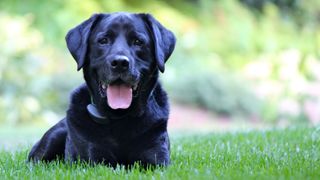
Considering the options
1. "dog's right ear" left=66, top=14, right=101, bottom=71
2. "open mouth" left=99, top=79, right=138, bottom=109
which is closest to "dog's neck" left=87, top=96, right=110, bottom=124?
"open mouth" left=99, top=79, right=138, bottom=109

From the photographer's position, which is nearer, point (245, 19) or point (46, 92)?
point (46, 92)

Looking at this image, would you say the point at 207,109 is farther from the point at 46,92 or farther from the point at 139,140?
the point at 139,140

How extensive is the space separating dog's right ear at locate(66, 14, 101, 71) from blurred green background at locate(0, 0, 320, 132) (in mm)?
9574

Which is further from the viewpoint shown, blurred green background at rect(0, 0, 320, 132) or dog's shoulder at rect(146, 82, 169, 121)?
blurred green background at rect(0, 0, 320, 132)

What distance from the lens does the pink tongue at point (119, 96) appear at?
5.41 meters

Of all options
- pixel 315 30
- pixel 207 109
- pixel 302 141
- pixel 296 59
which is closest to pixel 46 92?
pixel 207 109

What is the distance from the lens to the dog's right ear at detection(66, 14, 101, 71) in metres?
5.57

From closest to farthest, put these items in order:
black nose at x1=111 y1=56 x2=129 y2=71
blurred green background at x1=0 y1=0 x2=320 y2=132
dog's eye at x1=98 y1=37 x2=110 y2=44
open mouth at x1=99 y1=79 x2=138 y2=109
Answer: black nose at x1=111 y1=56 x2=129 y2=71 → open mouth at x1=99 y1=79 x2=138 y2=109 → dog's eye at x1=98 y1=37 x2=110 y2=44 → blurred green background at x1=0 y1=0 x2=320 y2=132

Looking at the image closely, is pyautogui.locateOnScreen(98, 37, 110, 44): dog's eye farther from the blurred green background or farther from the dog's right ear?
the blurred green background

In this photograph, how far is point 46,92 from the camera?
57.1 ft

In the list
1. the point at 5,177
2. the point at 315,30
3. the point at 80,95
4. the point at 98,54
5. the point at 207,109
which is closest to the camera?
the point at 5,177

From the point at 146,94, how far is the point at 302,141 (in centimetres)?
226

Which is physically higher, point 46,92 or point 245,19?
point 245,19

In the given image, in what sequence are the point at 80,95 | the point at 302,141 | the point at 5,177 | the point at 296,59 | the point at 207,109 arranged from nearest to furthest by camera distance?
the point at 5,177, the point at 80,95, the point at 302,141, the point at 296,59, the point at 207,109
